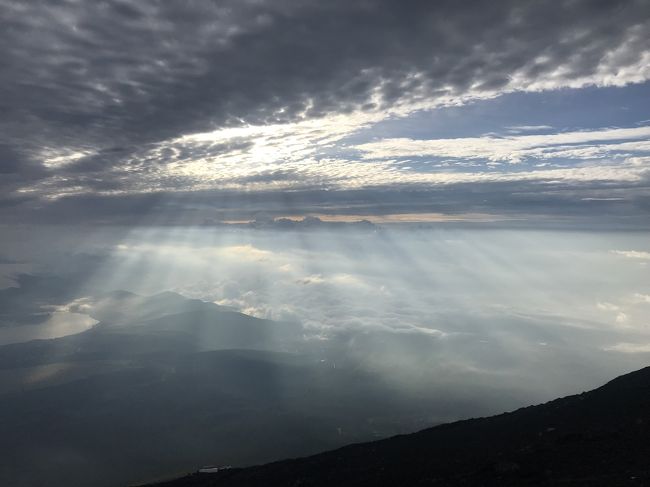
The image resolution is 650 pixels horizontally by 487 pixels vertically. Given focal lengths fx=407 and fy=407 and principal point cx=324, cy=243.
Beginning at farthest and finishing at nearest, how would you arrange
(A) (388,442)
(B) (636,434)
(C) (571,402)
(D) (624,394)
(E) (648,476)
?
1. (A) (388,442)
2. (C) (571,402)
3. (D) (624,394)
4. (B) (636,434)
5. (E) (648,476)

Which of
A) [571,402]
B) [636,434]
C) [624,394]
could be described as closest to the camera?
[636,434]

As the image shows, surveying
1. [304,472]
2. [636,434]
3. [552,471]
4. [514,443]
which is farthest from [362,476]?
[636,434]

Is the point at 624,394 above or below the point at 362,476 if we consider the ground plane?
above

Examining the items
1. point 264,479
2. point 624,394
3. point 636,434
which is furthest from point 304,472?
point 624,394

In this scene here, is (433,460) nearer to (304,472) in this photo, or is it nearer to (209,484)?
(304,472)

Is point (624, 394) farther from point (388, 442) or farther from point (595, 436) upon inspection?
point (388, 442)

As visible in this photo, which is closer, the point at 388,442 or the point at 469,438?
the point at 469,438
